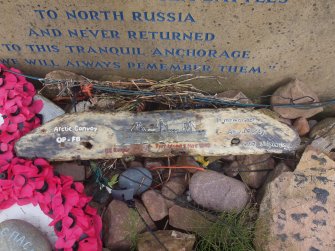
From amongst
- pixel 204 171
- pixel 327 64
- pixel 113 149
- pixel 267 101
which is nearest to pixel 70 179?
pixel 113 149

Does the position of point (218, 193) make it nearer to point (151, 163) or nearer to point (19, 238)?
point (151, 163)

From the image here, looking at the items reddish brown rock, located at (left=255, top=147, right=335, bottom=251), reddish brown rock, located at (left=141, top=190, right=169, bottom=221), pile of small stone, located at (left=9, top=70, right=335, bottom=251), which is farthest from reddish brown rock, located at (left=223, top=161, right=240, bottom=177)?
reddish brown rock, located at (left=141, top=190, right=169, bottom=221)

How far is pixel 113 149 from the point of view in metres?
2.70

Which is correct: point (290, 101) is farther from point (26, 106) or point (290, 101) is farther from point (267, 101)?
point (26, 106)

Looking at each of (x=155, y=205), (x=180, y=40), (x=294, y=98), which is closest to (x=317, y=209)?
(x=294, y=98)

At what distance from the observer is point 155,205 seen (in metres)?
2.67

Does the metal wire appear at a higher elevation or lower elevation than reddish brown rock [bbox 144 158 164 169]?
higher

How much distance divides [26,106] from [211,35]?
4.82 ft

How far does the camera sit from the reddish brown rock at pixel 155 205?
105 inches

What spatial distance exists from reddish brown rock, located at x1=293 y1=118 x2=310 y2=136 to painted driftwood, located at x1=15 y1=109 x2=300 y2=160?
0.30 m

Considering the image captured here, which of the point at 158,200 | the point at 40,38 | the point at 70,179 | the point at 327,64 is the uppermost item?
the point at 40,38

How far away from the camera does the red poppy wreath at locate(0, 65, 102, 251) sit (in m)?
2.38

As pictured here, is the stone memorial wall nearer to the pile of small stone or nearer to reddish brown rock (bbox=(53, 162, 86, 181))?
the pile of small stone

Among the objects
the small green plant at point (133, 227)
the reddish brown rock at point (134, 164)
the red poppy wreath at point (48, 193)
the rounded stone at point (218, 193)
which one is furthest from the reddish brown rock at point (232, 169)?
the red poppy wreath at point (48, 193)
